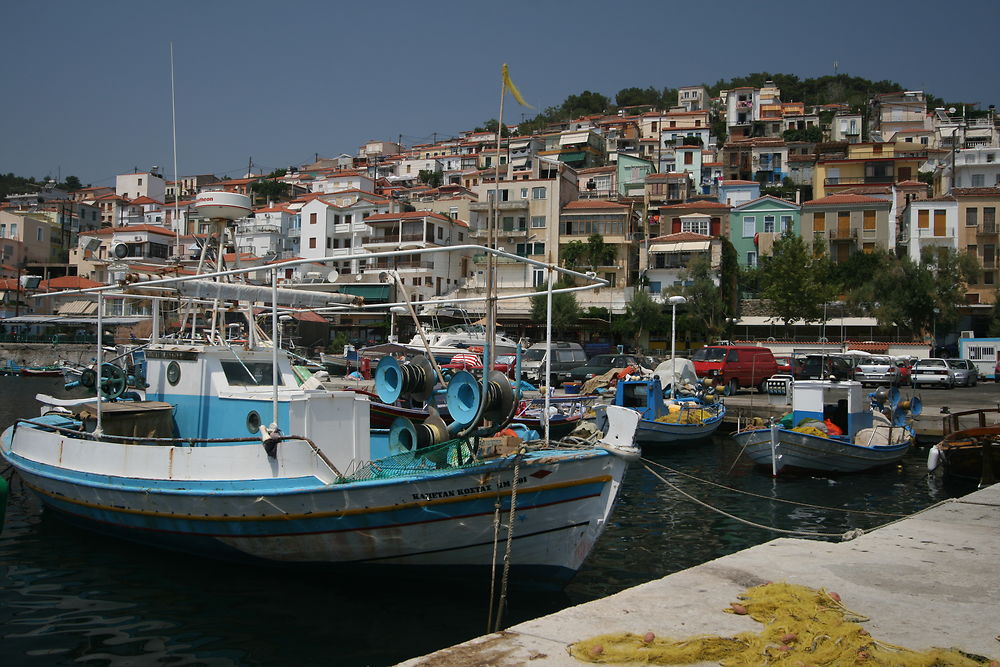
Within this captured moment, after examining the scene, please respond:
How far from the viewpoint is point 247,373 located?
12.3 metres

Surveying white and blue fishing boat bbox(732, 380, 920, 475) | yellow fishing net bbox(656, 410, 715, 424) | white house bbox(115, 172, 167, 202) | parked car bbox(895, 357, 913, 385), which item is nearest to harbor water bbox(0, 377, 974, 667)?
white and blue fishing boat bbox(732, 380, 920, 475)

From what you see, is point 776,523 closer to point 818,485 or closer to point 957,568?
point 818,485

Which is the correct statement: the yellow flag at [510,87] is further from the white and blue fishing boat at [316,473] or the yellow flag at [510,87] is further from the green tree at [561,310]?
the green tree at [561,310]

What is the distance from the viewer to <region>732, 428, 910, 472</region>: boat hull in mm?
18984

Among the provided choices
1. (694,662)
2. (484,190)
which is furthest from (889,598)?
(484,190)

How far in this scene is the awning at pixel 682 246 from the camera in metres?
57.7

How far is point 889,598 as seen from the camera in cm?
680

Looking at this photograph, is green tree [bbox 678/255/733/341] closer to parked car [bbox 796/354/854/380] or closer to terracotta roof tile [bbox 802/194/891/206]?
terracotta roof tile [bbox 802/194/891/206]

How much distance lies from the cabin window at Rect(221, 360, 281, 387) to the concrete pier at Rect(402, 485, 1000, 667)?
761cm

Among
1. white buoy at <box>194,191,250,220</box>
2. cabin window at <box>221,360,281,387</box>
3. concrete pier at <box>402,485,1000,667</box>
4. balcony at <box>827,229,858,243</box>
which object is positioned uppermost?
balcony at <box>827,229,858,243</box>

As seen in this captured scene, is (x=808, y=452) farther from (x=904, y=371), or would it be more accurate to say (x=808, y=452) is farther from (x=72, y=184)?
(x=72, y=184)

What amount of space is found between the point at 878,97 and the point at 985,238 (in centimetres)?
6424

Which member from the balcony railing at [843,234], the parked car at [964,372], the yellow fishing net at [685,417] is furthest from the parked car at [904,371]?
the balcony railing at [843,234]

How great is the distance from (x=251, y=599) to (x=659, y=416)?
15930mm
